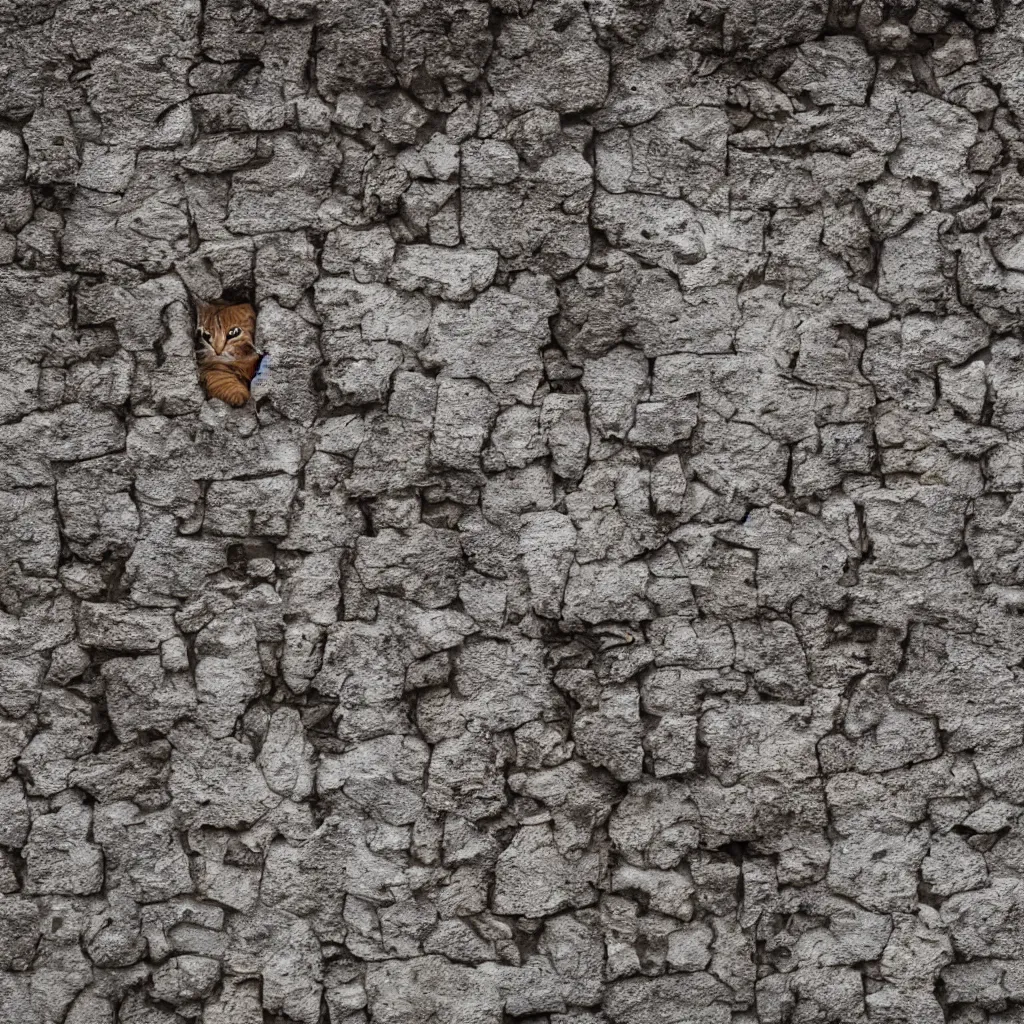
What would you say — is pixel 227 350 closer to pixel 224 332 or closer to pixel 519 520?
pixel 224 332

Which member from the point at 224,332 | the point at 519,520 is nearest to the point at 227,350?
the point at 224,332

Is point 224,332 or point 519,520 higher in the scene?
point 224,332

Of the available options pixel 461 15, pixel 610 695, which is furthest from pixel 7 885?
pixel 461 15

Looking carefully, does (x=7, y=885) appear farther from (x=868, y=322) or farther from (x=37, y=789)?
(x=868, y=322)
